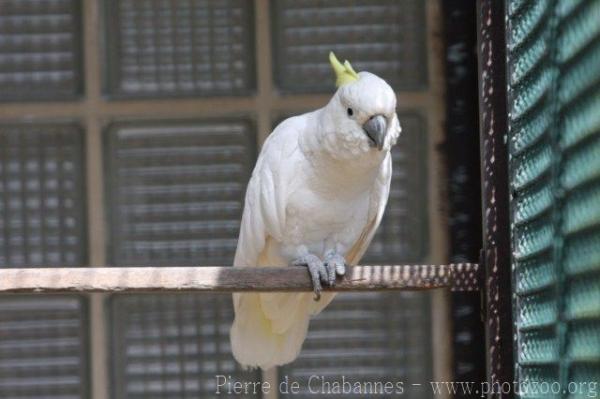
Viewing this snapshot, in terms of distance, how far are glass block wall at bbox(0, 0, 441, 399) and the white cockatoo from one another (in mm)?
484

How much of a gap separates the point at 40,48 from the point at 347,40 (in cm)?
78

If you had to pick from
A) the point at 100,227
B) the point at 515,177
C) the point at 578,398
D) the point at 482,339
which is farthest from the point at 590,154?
the point at 100,227

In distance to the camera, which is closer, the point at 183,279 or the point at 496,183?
the point at 496,183

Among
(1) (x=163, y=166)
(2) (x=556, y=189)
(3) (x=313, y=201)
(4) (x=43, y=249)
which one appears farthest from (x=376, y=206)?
(2) (x=556, y=189)

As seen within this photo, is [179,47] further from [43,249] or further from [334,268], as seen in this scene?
[334,268]

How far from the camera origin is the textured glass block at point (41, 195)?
2.77 m

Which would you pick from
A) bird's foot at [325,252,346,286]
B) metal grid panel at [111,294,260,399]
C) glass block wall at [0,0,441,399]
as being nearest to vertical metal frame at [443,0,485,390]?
glass block wall at [0,0,441,399]

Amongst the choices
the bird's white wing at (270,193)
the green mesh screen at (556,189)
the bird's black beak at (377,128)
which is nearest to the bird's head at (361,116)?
the bird's black beak at (377,128)

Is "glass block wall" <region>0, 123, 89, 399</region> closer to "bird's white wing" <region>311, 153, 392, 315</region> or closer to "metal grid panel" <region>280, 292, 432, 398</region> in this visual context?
"metal grid panel" <region>280, 292, 432, 398</region>

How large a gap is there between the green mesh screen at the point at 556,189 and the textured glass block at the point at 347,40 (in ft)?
4.64

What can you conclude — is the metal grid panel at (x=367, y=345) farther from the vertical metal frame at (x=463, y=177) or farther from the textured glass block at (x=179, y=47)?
the textured glass block at (x=179, y=47)

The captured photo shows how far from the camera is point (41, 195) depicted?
279 cm

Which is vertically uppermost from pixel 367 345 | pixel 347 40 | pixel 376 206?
pixel 347 40

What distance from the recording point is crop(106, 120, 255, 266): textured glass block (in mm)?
2768
